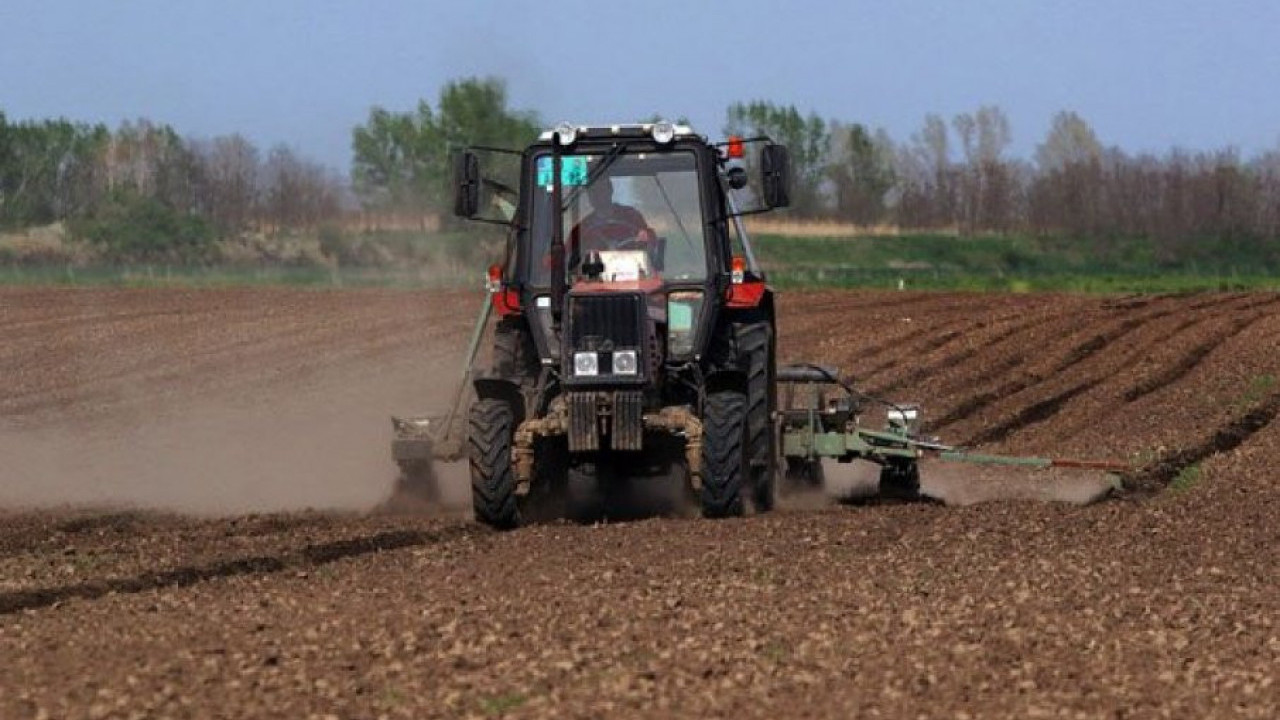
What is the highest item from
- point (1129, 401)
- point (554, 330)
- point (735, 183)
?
point (735, 183)

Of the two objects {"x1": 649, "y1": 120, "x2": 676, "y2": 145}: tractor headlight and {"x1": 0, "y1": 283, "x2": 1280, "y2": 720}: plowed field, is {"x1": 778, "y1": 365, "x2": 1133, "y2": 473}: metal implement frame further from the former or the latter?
{"x1": 649, "y1": 120, "x2": 676, "y2": 145}: tractor headlight

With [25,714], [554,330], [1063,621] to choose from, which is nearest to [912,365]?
[554,330]

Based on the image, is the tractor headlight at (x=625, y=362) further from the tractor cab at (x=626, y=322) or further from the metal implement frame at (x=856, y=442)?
the metal implement frame at (x=856, y=442)

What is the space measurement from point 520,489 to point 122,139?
84960 millimetres

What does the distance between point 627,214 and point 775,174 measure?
4.36 feet

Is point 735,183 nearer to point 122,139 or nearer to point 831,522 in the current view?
point 831,522

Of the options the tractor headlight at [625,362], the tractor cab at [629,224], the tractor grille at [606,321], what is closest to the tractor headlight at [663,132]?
the tractor cab at [629,224]

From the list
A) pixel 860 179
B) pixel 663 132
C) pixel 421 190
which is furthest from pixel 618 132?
pixel 860 179

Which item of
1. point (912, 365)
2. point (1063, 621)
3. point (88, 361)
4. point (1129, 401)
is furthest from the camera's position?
point (88, 361)

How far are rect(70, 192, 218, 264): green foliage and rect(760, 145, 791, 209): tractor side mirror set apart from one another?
199 ft

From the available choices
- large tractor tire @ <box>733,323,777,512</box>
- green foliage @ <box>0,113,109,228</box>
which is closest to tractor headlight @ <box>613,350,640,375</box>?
large tractor tire @ <box>733,323,777,512</box>

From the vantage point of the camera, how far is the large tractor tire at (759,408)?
49.3 feet

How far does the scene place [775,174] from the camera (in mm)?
14602

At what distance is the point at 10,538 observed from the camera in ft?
47.3
